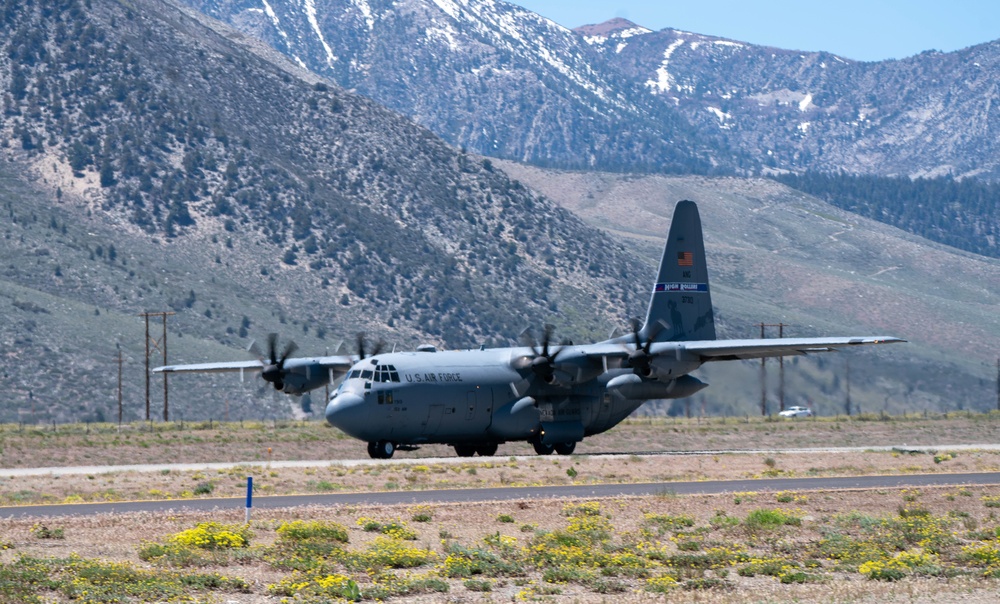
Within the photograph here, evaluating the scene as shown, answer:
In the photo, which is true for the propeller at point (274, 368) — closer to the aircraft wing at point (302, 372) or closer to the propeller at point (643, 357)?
the aircraft wing at point (302, 372)

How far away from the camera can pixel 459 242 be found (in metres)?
186

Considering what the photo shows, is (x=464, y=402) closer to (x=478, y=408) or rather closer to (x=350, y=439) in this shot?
(x=478, y=408)

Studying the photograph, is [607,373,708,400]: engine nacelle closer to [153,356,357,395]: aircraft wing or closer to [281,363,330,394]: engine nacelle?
[153,356,357,395]: aircraft wing

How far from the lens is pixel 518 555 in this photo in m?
24.9

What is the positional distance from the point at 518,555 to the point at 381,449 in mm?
25804

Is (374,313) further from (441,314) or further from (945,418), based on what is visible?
(945,418)

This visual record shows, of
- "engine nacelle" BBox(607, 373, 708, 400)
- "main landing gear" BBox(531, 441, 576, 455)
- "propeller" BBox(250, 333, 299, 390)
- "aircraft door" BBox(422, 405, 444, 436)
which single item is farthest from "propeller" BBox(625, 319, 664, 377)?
"propeller" BBox(250, 333, 299, 390)

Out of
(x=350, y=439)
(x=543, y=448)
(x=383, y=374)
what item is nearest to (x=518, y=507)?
(x=383, y=374)

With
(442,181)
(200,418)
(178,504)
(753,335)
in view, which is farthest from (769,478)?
(442,181)

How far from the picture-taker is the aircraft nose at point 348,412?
156ft

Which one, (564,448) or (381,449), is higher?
(381,449)

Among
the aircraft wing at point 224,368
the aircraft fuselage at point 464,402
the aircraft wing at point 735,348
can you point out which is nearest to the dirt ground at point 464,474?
the aircraft fuselage at point 464,402

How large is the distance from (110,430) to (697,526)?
53.4m

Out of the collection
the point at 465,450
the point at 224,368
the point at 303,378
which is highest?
the point at 224,368
